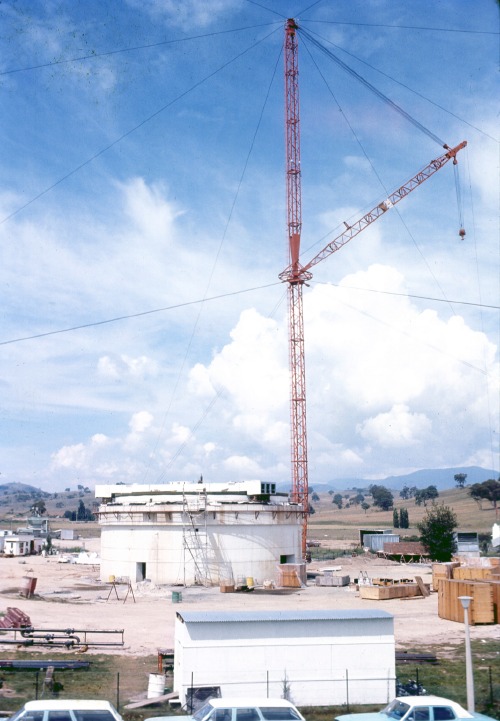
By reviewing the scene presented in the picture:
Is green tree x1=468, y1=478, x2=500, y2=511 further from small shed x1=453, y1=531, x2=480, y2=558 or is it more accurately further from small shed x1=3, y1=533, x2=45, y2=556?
small shed x1=3, y1=533, x2=45, y2=556

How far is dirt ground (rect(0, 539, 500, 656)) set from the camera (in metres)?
38.5

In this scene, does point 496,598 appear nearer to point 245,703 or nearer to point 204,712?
point 245,703

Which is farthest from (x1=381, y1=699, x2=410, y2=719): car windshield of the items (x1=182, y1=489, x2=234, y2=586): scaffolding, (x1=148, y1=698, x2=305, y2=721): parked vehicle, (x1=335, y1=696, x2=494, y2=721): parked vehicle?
(x1=182, y1=489, x2=234, y2=586): scaffolding

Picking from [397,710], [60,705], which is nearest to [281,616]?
[397,710]

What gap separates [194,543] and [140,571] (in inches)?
230

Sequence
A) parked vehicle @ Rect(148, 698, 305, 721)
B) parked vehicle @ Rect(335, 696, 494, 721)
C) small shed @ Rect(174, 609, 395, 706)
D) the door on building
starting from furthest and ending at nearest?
the door on building
small shed @ Rect(174, 609, 395, 706)
parked vehicle @ Rect(335, 696, 494, 721)
parked vehicle @ Rect(148, 698, 305, 721)

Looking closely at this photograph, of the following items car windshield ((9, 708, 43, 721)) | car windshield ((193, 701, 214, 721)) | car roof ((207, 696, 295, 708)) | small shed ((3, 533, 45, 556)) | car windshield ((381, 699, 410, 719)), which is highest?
car windshield ((9, 708, 43, 721))

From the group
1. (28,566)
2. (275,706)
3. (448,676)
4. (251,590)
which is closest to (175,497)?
(251,590)

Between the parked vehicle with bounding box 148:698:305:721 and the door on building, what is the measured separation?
44834 mm

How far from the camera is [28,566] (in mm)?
83875

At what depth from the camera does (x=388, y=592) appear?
53.8 metres

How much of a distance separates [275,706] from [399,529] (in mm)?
161815

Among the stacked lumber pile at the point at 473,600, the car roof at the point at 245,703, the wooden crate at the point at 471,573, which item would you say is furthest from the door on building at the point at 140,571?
the car roof at the point at 245,703

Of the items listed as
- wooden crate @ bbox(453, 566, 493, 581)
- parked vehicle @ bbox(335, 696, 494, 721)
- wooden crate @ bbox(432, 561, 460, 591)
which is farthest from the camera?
wooden crate @ bbox(432, 561, 460, 591)
